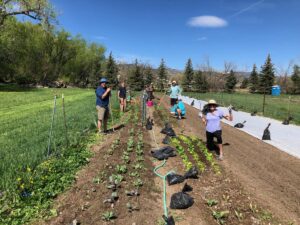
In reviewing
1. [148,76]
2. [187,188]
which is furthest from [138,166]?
[148,76]

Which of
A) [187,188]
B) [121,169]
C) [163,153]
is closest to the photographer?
[187,188]

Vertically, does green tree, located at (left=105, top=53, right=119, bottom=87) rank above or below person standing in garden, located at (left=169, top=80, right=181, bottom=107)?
above

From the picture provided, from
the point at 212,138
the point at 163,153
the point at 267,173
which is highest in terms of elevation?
the point at 212,138

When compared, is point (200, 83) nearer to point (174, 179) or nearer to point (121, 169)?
point (121, 169)

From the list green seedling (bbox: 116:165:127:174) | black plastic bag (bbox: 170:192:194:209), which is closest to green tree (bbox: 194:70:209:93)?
green seedling (bbox: 116:165:127:174)

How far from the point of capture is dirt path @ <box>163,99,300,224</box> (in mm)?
4504

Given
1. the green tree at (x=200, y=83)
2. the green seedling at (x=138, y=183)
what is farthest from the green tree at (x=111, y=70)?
the green seedling at (x=138, y=183)

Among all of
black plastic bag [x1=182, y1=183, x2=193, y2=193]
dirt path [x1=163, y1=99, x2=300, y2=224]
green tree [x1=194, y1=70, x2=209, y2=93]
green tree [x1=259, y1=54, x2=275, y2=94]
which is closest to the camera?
dirt path [x1=163, y1=99, x2=300, y2=224]

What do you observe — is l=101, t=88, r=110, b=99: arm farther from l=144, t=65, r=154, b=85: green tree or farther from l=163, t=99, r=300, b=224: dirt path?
l=144, t=65, r=154, b=85: green tree

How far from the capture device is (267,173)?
5941mm

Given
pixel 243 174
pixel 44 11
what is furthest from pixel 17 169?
pixel 44 11

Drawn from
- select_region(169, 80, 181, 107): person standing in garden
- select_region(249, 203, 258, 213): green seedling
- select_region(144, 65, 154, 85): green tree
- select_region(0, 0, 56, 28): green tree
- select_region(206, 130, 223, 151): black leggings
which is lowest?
select_region(249, 203, 258, 213): green seedling

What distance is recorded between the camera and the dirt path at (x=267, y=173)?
4.50 meters

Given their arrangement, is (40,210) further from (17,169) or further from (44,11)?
(44,11)
